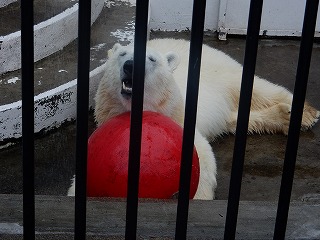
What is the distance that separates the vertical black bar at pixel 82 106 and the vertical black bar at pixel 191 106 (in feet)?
0.79

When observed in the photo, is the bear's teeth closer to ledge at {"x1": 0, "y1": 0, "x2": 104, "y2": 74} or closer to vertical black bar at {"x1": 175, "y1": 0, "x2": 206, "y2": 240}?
ledge at {"x1": 0, "y1": 0, "x2": 104, "y2": 74}

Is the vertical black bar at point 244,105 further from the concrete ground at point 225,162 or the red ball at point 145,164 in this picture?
the concrete ground at point 225,162

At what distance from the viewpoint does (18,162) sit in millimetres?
4199

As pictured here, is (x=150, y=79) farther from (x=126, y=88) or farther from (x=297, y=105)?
(x=297, y=105)

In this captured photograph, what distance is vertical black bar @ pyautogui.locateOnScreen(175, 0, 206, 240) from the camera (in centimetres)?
156

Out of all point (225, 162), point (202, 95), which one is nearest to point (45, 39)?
point (202, 95)

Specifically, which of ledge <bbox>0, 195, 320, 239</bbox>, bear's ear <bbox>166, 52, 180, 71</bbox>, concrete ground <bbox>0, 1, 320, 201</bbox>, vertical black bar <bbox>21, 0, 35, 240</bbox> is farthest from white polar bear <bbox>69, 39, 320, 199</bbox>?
vertical black bar <bbox>21, 0, 35, 240</bbox>

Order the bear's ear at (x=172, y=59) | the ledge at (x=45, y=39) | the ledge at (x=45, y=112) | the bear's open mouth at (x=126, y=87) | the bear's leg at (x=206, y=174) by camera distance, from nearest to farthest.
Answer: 1. the bear's leg at (x=206, y=174)
2. the bear's open mouth at (x=126, y=87)
3. the bear's ear at (x=172, y=59)
4. the ledge at (x=45, y=112)
5. the ledge at (x=45, y=39)

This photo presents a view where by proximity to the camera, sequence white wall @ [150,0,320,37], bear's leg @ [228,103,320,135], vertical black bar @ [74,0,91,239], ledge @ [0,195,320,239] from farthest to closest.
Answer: white wall @ [150,0,320,37] < bear's leg @ [228,103,320,135] < ledge @ [0,195,320,239] < vertical black bar @ [74,0,91,239]

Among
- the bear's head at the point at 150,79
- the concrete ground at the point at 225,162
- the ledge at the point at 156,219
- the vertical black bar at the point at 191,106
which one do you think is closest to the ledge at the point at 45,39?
the concrete ground at the point at 225,162

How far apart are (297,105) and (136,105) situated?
40 cm

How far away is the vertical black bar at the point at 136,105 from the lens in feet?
5.11

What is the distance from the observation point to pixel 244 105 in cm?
167

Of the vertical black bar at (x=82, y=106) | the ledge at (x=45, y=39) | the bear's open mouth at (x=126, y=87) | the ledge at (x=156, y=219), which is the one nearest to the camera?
the vertical black bar at (x=82, y=106)
